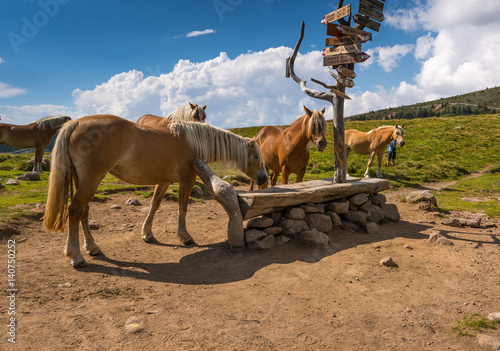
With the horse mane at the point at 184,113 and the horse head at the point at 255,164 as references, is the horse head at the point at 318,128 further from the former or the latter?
the horse mane at the point at 184,113

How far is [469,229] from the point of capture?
22.6 ft

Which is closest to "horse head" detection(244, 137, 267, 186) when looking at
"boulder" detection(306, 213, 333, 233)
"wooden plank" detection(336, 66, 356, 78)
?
"boulder" detection(306, 213, 333, 233)

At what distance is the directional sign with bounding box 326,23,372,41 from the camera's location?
6312 mm

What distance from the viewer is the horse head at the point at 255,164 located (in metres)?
6.45

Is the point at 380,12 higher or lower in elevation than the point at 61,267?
higher

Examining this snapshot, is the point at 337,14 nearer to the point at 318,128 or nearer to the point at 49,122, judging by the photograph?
the point at 318,128

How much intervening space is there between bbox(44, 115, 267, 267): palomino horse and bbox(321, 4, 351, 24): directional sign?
11.0 ft

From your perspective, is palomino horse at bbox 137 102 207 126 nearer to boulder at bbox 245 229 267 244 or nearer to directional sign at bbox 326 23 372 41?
directional sign at bbox 326 23 372 41

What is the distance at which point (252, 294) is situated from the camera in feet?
12.6

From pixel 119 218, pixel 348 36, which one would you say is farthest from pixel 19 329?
pixel 348 36

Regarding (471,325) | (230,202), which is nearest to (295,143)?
(230,202)

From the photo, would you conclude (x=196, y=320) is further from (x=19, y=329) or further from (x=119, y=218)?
(x=119, y=218)

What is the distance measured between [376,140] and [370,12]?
956cm

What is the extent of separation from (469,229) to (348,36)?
215 inches
